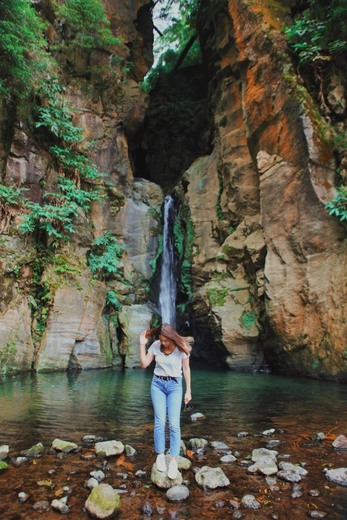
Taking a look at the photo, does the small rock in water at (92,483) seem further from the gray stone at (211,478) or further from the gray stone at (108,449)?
the gray stone at (211,478)

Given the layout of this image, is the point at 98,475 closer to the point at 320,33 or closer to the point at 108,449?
the point at 108,449

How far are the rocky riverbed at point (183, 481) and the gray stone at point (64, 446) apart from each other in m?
0.01

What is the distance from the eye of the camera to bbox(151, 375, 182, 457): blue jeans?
3.98 meters

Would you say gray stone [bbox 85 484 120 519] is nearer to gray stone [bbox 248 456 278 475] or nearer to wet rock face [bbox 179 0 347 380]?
gray stone [bbox 248 456 278 475]

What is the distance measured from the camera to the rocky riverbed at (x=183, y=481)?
3301mm

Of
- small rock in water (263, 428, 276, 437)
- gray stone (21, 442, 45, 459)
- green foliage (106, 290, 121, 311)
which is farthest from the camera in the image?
green foliage (106, 290, 121, 311)

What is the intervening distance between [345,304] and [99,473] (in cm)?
978

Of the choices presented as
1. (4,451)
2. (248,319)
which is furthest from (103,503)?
(248,319)

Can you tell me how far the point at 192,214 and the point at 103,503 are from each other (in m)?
17.0

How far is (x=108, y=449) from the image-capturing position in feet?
15.3

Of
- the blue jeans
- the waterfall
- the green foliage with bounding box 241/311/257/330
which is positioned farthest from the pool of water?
the waterfall

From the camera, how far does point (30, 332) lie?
44.3ft

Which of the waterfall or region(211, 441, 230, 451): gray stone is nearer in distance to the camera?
region(211, 441, 230, 451): gray stone

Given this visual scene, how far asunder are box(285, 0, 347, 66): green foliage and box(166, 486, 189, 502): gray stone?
1504cm
